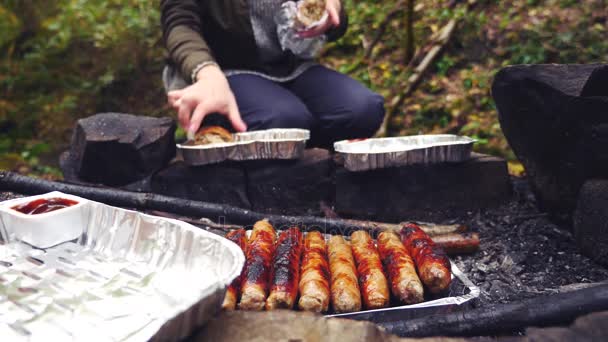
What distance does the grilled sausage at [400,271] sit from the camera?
200cm

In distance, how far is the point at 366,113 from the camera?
13.1ft

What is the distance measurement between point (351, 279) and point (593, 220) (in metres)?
1.57

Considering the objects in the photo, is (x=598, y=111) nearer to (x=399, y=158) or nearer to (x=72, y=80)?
(x=399, y=158)

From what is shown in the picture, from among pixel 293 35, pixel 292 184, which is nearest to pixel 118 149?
pixel 292 184

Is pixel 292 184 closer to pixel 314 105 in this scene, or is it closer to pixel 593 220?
pixel 314 105

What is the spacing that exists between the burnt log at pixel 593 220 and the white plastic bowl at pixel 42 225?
8.69 ft

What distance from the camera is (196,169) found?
3459 mm

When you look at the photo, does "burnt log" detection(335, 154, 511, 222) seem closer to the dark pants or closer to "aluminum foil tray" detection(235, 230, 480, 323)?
the dark pants

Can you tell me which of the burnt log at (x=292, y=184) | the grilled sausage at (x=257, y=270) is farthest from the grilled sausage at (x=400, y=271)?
the burnt log at (x=292, y=184)

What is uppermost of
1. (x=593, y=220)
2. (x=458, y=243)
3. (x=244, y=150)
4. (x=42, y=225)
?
(x=42, y=225)

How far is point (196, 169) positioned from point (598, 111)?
2.55m

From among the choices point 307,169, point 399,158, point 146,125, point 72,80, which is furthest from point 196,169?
point 72,80

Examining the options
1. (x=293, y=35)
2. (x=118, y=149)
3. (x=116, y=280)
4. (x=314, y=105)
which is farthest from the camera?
(x=314, y=105)

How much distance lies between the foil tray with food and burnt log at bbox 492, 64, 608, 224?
115cm
